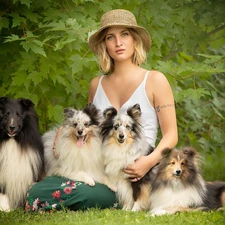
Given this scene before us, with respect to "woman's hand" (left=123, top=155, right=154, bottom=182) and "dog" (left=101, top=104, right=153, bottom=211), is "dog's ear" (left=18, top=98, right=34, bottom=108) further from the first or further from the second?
"woman's hand" (left=123, top=155, right=154, bottom=182)

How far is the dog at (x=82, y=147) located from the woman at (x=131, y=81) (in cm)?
38

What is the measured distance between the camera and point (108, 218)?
5.09 meters

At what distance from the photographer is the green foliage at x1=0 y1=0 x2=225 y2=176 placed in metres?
6.35

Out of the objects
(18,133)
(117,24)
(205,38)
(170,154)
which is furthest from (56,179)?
(205,38)

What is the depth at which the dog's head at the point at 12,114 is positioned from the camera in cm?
559

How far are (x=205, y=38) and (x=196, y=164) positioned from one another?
8.65 feet

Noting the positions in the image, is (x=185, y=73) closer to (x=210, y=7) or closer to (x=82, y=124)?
(x=210, y=7)

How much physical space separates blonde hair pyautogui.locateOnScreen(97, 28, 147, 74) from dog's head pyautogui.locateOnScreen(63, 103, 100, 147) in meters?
0.63

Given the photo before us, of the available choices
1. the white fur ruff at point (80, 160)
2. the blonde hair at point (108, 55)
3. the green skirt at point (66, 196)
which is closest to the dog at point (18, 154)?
the green skirt at point (66, 196)

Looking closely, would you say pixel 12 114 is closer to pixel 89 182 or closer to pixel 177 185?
pixel 89 182

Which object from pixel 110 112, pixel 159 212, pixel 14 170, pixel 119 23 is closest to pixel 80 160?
pixel 110 112

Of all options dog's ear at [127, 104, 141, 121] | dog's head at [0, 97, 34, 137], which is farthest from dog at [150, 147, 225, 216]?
dog's head at [0, 97, 34, 137]

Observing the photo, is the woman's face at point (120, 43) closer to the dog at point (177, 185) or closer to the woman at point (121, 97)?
the woman at point (121, 97)

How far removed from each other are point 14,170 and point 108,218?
1180 millimetres
